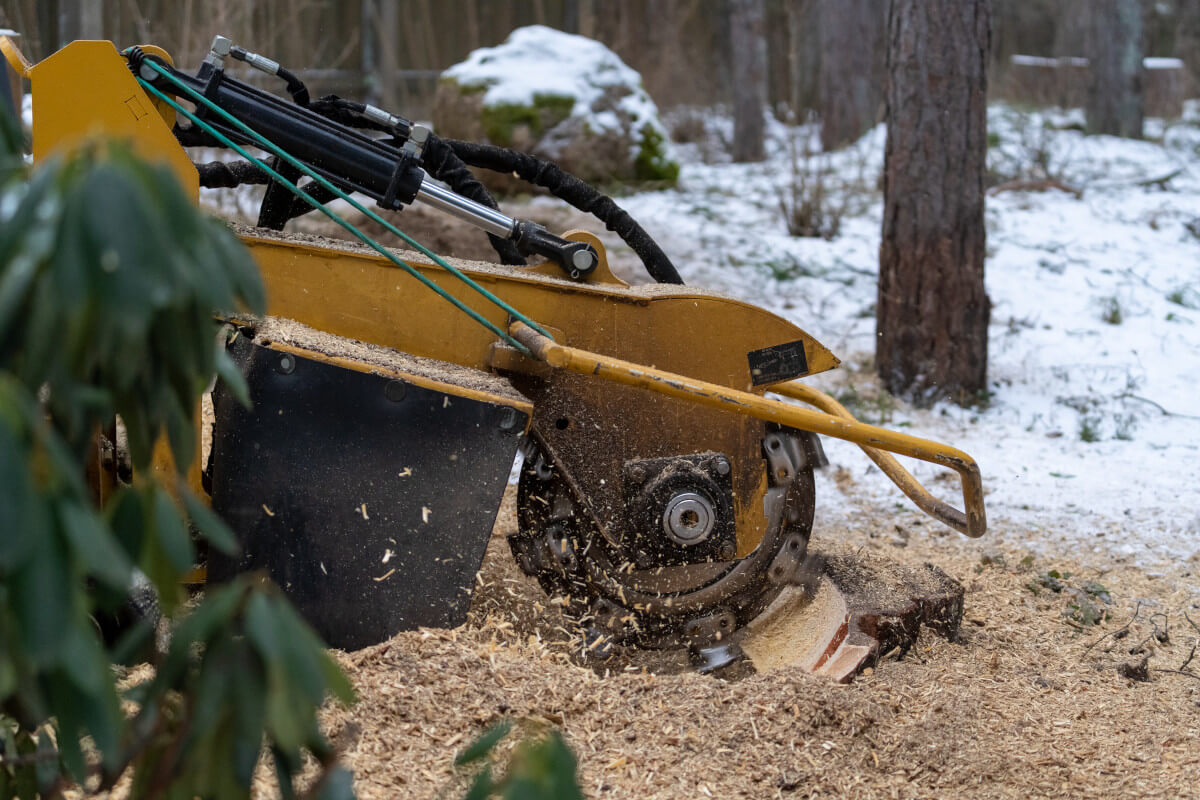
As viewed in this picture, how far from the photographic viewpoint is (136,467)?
103 centimetres

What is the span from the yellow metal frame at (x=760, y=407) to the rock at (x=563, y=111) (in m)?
5.23

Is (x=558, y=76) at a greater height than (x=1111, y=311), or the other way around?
(x=558, y=76)

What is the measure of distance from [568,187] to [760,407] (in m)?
0.95

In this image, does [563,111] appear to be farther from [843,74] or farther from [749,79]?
[843,74]

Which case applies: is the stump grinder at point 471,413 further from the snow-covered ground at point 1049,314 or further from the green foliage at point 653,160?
the green foliage at point 653,160

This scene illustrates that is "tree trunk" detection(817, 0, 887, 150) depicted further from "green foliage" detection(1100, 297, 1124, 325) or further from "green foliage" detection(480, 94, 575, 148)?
"green foliage" detection(1100, 297, 1124, 325)

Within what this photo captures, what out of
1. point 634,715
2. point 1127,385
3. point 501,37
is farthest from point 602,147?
point 634,715

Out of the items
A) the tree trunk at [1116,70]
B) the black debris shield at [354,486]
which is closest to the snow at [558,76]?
the tree trunk at [1116,70]

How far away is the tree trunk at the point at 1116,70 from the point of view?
10.1 metres

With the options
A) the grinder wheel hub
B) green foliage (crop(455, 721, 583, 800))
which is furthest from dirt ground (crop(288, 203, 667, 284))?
green foliage (crop(455, 721, 583, 800))

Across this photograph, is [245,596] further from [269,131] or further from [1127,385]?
[1127,385]

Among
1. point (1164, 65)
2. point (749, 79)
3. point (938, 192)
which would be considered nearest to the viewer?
point (938, 192)

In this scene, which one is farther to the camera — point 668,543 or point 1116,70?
point 1116,70

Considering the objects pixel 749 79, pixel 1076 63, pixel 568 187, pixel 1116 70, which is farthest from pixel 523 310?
pixel 1076 63
